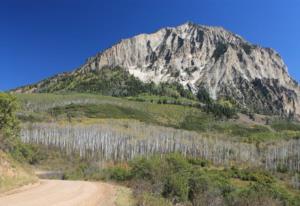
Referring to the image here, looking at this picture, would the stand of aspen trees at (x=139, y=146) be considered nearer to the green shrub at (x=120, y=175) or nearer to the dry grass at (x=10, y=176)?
the green shrub at (x=120, y=175)

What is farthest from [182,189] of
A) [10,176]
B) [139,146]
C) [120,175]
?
[139,146]

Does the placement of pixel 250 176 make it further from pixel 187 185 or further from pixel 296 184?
pixel 187 185

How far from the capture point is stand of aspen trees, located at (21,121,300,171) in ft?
522

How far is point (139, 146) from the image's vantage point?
558 ft

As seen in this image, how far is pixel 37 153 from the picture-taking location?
130375 mm

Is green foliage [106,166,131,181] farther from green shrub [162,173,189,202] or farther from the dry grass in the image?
green shrub [162,173,189,202]

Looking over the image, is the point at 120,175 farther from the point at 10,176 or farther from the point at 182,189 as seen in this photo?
the point at 10,176

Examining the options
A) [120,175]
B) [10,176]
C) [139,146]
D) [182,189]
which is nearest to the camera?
[182,189]

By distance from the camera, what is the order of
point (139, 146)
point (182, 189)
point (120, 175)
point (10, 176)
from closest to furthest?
point (182, 189), point (10, 176), point (120, 175), point (139, 146)

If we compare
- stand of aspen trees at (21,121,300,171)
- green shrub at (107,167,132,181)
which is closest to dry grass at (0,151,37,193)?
green shrub at (107,167,132,181)

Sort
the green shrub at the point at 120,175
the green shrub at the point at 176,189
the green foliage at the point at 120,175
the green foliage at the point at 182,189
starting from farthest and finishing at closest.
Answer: the green foliage at the point at 120,175, the green shrub at the point at 120,175, the green shrub at the point at 176,189, the green foliage at the point at 182,189

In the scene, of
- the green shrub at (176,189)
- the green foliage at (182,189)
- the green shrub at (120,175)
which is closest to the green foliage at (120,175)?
the green shrub at (120,175)

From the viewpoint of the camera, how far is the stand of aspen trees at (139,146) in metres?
159

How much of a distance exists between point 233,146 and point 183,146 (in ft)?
89.0
